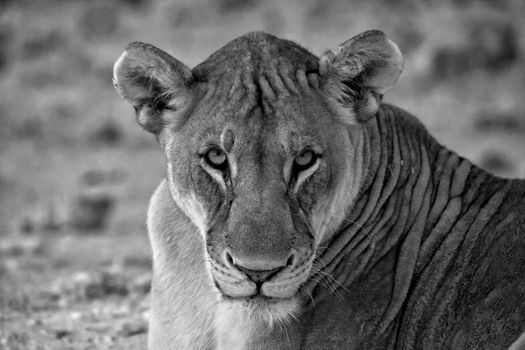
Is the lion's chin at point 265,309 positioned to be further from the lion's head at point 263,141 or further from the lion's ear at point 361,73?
the lion's ear at point 361,73

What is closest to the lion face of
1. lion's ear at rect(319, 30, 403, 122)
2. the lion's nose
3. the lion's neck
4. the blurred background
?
the lion's nose

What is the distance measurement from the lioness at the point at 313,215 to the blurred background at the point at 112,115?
1898 mm

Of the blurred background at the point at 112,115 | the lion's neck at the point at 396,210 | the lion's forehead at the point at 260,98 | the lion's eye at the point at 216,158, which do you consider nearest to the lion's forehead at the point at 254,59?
the lion's forehead at the point at 260,98

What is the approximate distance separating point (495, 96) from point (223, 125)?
11768mm

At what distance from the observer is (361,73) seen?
5145mm

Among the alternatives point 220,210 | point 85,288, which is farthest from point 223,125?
point 85,288

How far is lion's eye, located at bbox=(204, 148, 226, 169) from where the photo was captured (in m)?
4.86

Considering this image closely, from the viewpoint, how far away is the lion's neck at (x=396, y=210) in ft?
16.8

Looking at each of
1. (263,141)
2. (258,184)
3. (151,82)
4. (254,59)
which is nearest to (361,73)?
(254,59)

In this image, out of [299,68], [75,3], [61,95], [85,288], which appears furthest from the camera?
[75,3]

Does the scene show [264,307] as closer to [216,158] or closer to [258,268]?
[258,268]

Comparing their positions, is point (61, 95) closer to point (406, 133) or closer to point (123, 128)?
point (123, 128)

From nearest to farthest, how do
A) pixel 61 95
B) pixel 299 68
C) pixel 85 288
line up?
pixel 299 68, pixel 85 288, pixel 61 95

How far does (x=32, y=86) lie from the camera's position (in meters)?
18.1
